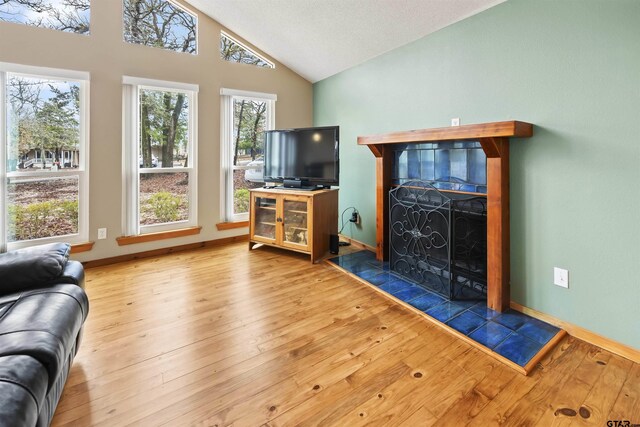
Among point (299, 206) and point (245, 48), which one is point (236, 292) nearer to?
point (299, 206)

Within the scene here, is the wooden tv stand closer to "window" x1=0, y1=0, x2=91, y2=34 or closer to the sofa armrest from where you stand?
the sofa armrest

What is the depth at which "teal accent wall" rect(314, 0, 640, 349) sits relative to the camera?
179 cm

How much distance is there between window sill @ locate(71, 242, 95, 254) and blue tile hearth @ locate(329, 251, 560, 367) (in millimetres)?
2688

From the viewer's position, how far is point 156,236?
145 inches

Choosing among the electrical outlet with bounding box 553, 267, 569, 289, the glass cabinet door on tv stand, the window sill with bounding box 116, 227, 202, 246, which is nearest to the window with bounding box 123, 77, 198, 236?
the window sill with bounding box 116, 227, 202, 246

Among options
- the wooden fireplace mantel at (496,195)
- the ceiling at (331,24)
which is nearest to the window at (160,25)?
the ceiling at (331,24)

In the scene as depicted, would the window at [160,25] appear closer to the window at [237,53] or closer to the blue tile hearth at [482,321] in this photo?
the window at [237,53]

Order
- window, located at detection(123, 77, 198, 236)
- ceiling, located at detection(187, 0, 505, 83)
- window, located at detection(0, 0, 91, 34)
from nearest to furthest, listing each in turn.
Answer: ceiling, located at detection(187, 0, 505, 83) < window, located at detection(0, 0, 91, 34) < window, located at detection(123, 77, 198, 236)

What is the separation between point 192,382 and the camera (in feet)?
5.34

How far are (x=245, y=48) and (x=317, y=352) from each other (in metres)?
3.76

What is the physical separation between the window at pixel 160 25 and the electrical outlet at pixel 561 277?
406 cm

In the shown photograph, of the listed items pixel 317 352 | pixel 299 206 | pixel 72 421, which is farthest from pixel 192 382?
pixel 299 206

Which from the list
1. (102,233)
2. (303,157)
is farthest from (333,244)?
(102,233)

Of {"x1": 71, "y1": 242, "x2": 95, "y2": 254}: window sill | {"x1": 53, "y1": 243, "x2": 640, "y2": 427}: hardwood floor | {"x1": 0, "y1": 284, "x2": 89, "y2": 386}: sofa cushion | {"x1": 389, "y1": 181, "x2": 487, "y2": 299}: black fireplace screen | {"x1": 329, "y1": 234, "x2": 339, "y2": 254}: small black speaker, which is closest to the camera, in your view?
{"x1": 0, "y1": 284, "x2": 89, "y2": 386}: sofa cushion
